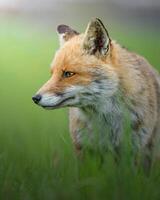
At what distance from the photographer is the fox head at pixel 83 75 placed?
10.9 ft

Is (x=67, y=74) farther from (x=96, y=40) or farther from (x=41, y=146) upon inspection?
(x=41, y=146)

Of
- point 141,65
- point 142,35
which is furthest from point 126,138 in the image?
point 142,35

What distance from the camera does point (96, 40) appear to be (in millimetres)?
3357

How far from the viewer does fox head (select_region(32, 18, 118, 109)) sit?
3.32 metres

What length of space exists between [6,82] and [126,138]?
36.7 inches

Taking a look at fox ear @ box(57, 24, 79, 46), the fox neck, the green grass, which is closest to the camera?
the green grass

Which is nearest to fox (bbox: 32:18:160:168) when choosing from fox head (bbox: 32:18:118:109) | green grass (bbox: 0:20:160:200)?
fox head (bbox: 32:18:118:109)

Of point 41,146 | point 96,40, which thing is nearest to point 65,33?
point 96,40

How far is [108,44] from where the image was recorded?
3.37 metres

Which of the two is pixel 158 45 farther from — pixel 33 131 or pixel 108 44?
pixel 33 131

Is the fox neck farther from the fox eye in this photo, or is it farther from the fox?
the fox eye

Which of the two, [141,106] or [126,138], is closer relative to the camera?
[126,138]

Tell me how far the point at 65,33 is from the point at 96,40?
25 centimetres

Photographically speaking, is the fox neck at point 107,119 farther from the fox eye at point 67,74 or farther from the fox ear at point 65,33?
the fox ear at point 65,33
